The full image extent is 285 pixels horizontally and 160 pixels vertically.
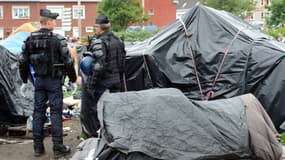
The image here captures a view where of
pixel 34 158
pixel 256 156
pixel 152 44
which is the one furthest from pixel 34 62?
pixel 256 156

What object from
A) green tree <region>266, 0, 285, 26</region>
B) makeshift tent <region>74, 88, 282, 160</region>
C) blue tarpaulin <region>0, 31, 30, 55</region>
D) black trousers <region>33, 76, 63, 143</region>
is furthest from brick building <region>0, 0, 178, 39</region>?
makeshift tent <region>74, 88, 282, 160</region>

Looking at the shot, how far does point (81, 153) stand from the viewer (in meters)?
5.02

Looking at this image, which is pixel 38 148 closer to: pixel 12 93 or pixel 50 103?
pixel 50 103

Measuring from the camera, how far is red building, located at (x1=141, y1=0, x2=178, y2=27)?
220ft

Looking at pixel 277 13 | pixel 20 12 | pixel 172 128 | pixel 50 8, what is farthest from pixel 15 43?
pixel 20 12

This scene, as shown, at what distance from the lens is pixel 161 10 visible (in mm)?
67562

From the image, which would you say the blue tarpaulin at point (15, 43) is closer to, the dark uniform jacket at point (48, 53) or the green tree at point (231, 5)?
the dark uniform jacket at point (48, 53)

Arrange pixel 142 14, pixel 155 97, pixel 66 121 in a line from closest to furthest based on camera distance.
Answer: pixel 155 97
pixel 66 121
pixel 142 14

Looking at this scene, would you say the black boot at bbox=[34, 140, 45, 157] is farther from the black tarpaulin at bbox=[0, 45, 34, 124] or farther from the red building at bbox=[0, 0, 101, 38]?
the red building at bbox=[0, 0, 101, 38]

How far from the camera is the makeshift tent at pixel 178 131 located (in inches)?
169

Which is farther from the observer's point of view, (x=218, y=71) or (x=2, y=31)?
(x=2, y=31)

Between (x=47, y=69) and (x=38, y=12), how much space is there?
56.1 meters

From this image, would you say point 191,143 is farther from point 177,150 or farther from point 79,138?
point 79,138

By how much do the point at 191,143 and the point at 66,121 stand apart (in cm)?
536
